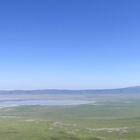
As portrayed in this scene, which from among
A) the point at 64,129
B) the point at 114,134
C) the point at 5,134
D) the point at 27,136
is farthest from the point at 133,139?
the point at 5,134

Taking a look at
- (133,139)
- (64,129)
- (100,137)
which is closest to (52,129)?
(64,129)

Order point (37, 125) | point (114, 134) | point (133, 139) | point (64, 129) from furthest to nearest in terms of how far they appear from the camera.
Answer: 1. point (37, 125)
2. point (64, 129)
3. point (114, 134)
4. point (133, 139)

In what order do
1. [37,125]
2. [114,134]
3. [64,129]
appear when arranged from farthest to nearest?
[37,125] → [64,129] → [114,134]

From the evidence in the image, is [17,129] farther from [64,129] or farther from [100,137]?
[100,137]

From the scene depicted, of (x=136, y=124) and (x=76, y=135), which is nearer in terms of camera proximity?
(x=76, y=135)

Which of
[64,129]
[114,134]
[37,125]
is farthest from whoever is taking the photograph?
[37,125]

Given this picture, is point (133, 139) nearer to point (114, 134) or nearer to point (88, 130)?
point (114, 134)

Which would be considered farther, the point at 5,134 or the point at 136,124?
the point at 136,124

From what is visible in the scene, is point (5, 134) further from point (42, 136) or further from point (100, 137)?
point (100, 137)

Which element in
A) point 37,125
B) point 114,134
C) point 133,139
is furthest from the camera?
point 37,125
